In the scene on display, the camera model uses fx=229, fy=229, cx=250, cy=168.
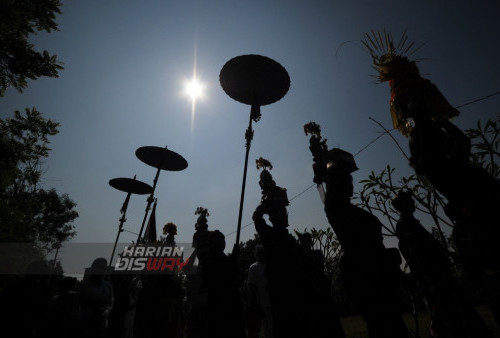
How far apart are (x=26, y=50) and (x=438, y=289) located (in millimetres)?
9029

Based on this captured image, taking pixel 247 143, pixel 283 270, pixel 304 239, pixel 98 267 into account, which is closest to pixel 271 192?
pixel 247 143

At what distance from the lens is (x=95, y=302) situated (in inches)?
184

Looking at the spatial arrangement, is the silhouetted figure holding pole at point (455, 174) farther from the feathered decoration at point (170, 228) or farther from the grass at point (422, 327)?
the feathered decoration at point (170, 228)

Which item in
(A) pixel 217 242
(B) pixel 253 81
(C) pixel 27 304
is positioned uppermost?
(B) pixel 253 81

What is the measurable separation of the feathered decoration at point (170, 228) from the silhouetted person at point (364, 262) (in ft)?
19.0

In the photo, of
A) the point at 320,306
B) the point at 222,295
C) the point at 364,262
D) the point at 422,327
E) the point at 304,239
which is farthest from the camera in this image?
Answer: the point at 422,327

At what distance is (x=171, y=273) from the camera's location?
179 inches

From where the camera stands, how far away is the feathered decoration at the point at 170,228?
22.5 ft

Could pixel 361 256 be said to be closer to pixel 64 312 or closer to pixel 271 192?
pixel 271 192

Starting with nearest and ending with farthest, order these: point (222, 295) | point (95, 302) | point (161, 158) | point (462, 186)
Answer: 1. point (462, 186)
2. point (222, 295)
3. point (95, 302)
4. point (161, 158)

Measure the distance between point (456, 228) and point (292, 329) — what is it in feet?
5.35

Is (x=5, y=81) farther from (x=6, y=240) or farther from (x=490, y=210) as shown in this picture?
(x=490, y=210)

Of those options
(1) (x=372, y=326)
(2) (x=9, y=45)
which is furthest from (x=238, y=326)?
(2) (x=9, y=45)

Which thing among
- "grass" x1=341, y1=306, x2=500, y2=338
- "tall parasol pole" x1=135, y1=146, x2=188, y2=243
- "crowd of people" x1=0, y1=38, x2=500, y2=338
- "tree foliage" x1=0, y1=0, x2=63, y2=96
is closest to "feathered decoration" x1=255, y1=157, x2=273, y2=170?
"crowd of people" x1=0, y1=38, x2=500, y2=338
